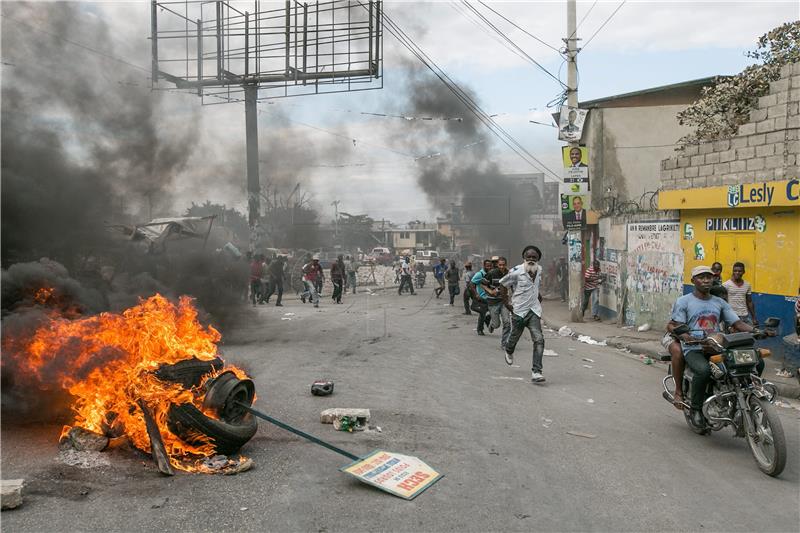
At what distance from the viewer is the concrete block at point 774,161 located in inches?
403

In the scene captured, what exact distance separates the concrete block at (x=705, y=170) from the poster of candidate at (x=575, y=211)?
403 centimetres

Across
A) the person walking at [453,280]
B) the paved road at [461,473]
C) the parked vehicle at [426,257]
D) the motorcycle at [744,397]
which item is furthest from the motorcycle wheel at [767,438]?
the parked vehicle at [426,257]

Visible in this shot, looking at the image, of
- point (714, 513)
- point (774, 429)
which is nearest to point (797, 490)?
point (774, 429)

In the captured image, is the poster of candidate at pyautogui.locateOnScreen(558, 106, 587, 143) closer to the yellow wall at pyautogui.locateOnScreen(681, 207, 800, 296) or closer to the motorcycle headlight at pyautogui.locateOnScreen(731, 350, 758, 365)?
the yellow wall at pyautogui.locateOnScreen(681, 207, 800, 296)

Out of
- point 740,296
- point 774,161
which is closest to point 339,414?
point 740,296

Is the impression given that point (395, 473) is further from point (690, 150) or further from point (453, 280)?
point (453, 280)

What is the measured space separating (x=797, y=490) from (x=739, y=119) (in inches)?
396

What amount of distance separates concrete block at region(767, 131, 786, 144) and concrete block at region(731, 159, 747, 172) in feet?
2.15

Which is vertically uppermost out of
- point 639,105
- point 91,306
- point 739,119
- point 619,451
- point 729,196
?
point 639,105

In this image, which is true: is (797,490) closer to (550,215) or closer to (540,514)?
(540,514)

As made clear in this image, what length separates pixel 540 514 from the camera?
155 inches

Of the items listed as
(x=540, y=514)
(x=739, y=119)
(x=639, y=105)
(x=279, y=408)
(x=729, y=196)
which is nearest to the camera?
(x=540, y=514)

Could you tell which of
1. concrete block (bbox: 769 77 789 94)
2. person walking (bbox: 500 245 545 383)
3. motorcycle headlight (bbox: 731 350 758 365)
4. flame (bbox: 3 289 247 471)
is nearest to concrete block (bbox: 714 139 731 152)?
concrete block (bbox: 769 77 789 94)

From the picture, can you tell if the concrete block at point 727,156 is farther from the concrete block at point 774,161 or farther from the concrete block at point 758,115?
the concrete block at point 774,161
